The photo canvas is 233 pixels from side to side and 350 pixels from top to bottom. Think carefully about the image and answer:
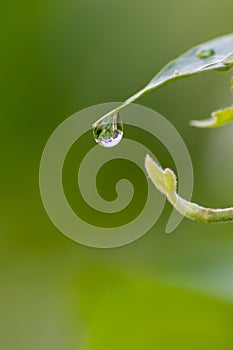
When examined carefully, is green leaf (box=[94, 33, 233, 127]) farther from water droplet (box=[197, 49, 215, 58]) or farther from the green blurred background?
the green blurred background

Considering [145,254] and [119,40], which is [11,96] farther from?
[145,254]

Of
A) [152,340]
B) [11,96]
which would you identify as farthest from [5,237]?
[152,340]

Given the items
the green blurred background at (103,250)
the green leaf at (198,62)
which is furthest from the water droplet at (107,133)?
the green blurred background at (103,250)

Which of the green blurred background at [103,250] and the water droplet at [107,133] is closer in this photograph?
the water droplet at [107,133]

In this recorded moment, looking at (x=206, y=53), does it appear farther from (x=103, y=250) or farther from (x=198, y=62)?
(x=103, y=250)

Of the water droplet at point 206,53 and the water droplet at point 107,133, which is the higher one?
the water droplet at point 206,53

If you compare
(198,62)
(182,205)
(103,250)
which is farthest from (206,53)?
(103,250)

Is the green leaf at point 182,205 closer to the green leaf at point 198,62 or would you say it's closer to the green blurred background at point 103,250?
the green leaf at point 198,62

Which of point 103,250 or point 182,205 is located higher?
point 103,250

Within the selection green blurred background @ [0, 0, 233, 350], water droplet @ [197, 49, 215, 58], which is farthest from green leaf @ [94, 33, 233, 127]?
green blurred background @ [0, 0, 233, 350]
